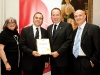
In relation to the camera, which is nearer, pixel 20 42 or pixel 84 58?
pixel 84 58

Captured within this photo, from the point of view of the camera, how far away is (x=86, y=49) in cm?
273

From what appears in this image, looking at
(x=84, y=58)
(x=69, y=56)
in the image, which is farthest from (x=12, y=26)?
(x=84, y=58)

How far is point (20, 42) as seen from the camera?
9.91 feet

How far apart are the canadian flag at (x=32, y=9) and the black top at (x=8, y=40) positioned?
73 centimetres

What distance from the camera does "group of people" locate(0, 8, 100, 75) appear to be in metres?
2.74

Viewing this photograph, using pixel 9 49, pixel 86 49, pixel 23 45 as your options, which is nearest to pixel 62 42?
pixel 86 49

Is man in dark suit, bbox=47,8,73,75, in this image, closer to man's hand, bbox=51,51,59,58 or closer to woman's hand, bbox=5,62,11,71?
man's hand, bbox=51,51,59,58

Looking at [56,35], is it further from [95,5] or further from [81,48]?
[95,5]

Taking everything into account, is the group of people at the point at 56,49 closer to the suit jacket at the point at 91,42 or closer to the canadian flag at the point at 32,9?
the suit jacket at the point at 91,42

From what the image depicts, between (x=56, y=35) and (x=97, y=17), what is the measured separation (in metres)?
1.08

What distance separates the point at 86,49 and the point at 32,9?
5.46 ft

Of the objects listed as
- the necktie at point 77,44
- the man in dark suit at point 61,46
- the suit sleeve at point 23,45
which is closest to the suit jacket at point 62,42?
the man in dark suit at point 61,46

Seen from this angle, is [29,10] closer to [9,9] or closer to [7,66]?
[9,9]

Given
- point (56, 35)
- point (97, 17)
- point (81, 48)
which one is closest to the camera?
point (81, 48)
